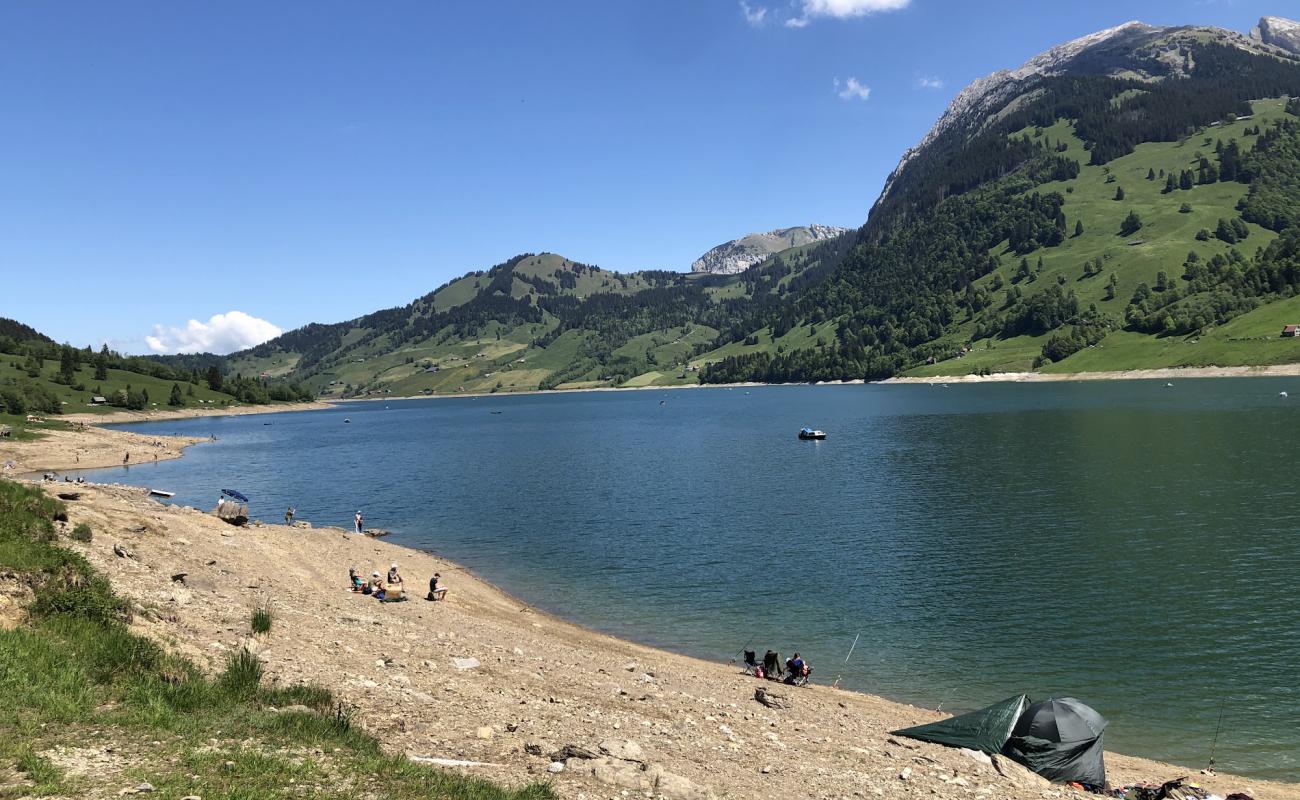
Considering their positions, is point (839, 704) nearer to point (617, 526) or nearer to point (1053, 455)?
point (617, 526)

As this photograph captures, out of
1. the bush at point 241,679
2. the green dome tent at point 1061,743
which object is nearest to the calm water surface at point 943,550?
the green dome tent at point 1061,743

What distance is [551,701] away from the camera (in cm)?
2341

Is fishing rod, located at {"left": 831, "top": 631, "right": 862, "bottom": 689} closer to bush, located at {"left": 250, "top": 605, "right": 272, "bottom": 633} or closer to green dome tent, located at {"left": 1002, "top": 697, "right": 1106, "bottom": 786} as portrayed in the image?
green dome tent, located at {"left": 1002, "top": 697, "right": 1106, "bottom": 786}

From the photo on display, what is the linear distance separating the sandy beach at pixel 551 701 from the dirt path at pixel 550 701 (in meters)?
0.09

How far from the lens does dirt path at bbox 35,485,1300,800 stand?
722 inches

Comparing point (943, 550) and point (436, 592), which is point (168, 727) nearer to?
point (436, 592)

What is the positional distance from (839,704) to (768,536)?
114 ft

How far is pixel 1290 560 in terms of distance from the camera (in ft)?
154

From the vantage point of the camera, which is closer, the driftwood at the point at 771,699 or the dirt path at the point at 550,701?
the dirt path at the point at 550,701

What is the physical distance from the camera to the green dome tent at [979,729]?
23.8 metres

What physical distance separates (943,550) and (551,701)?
1660 inches

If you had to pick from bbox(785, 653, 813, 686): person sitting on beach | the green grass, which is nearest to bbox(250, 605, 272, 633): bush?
the green grass

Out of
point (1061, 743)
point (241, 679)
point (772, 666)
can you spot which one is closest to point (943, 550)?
point (772, 666)

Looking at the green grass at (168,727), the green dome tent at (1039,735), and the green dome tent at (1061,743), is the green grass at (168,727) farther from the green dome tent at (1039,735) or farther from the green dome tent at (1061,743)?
the green dome tent at (1061,743)
